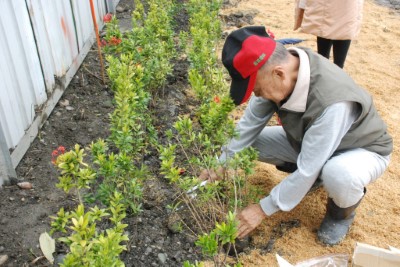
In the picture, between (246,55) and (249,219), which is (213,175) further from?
(246,55)

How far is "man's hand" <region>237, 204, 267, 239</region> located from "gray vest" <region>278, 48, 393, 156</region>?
0.50 meters

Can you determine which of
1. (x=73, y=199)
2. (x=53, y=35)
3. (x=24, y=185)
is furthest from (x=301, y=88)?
(x=53, y=35)

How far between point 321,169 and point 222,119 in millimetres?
667

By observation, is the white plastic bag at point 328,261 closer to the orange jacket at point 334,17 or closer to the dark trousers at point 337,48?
the orange jacket at point 334,17

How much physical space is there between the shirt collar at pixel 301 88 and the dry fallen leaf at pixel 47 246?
1503mm

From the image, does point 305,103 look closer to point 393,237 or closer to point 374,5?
point 393,237

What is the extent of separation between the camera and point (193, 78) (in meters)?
3.43

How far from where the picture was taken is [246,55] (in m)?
2.24

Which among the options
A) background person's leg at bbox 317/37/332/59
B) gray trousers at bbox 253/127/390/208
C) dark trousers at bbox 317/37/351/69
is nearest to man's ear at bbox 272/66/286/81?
gray trousers at bbox 253/127/390/208

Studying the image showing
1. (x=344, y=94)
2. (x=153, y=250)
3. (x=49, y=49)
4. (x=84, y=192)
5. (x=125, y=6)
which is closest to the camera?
(x=344, y=94)

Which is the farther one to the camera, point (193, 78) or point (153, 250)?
point (193, 78)

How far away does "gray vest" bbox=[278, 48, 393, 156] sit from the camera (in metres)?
2.42

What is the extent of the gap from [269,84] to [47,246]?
1.49 m

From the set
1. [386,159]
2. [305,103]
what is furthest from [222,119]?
[386,159]
